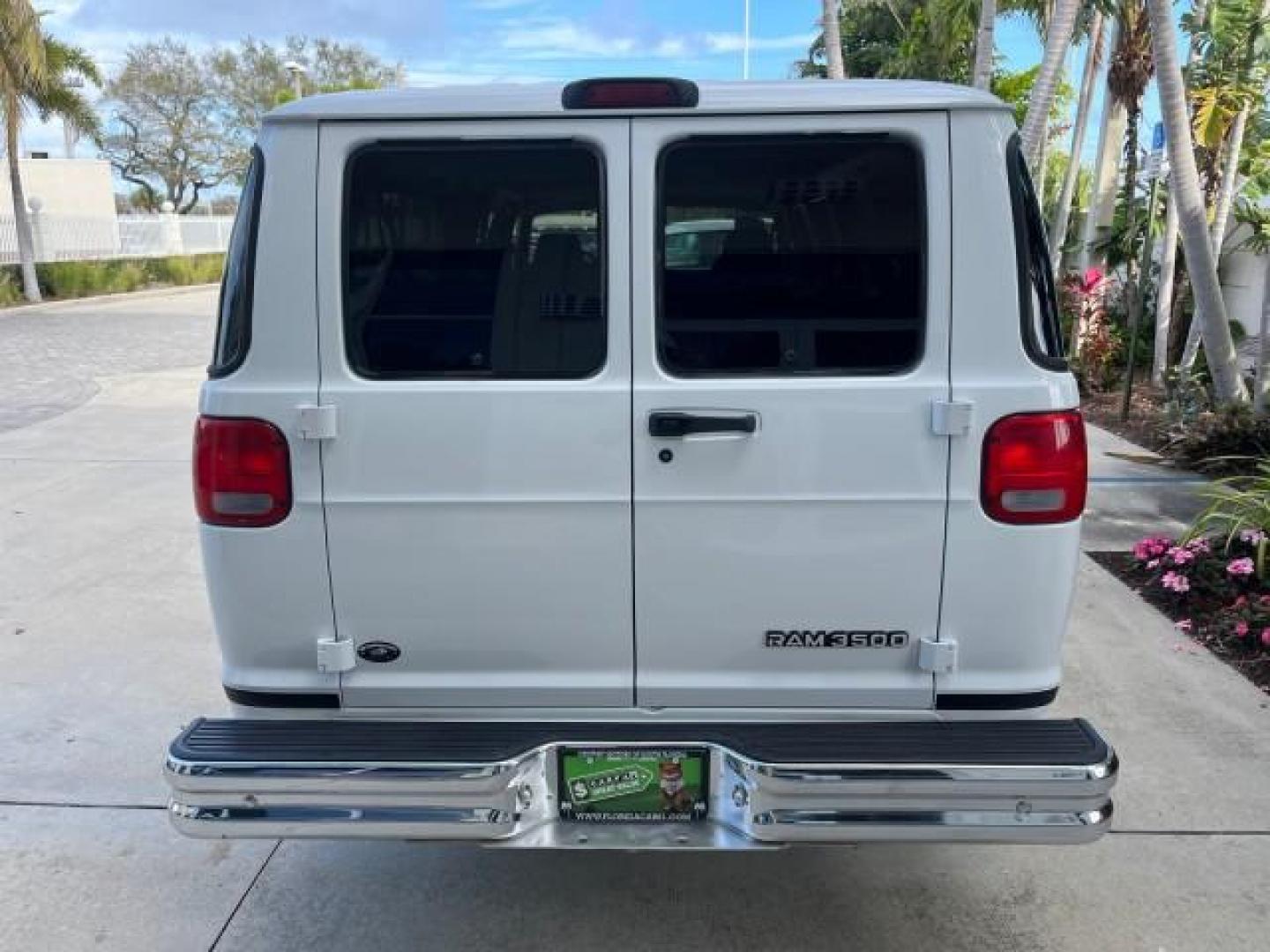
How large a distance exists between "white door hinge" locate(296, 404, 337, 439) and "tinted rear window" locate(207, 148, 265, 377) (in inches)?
8.5

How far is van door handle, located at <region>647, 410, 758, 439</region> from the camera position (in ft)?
8.42

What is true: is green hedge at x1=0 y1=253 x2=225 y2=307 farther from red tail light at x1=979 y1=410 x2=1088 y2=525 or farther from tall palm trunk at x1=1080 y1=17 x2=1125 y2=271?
red tail light at x1=979 y1=410 x2=1088 y2=525

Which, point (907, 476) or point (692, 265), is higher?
point (692, 265)

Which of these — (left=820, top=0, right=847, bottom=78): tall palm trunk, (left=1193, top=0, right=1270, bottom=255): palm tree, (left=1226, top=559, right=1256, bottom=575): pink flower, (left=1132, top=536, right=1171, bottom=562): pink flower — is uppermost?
(left=820, top=0, right=847, bottom=78): tall palm trunk

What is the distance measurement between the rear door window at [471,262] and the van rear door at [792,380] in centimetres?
16

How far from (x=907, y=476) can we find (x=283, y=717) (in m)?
1.62

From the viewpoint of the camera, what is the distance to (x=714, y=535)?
262 centimetres

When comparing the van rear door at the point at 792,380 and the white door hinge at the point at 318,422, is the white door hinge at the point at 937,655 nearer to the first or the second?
the van rear door at the point at 792,380

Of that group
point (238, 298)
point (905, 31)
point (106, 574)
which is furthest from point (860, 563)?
point (905, 31)

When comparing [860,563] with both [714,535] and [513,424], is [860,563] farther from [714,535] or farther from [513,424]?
[513,424]

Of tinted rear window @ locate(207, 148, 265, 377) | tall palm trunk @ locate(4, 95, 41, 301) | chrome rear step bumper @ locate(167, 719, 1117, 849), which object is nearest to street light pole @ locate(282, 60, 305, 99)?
tall palm trunk @ locate(4, 95, 41, 301)

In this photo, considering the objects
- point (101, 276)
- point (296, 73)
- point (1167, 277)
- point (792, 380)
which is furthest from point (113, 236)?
point (792, 380)

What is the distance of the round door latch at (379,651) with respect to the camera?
2717mm

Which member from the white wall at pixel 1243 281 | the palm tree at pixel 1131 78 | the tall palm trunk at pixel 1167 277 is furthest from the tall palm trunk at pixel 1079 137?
the tall palm trunk at pixel 1167 277
